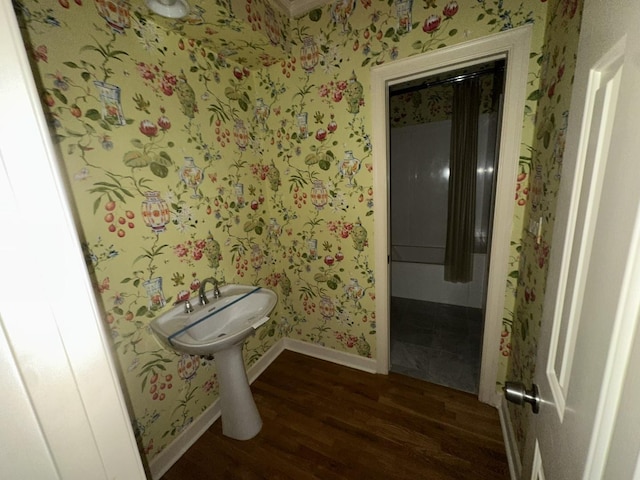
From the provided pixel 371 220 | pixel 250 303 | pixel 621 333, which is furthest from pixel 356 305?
pixel 621 333

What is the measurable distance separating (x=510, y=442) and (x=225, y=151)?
7.53 ft

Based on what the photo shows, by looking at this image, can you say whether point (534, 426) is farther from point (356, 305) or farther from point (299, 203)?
point (299, 203)

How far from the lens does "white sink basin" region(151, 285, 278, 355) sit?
1.17 m

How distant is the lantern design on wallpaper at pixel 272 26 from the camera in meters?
1.42

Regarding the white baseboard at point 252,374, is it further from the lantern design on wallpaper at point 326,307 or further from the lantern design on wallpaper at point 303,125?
the lantern design on wallpaper at point 303,125

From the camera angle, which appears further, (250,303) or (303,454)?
(250,303)

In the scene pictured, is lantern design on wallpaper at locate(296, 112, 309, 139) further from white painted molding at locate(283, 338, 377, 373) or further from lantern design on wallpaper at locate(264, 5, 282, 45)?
white painted molding at locate(283, 338, 377, 373)

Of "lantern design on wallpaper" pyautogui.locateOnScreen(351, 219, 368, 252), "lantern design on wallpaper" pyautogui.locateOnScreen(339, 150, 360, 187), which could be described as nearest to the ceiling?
"lantern design on wallpaper" pyautogui.locateOnScreen(339, 150, 360, 187)

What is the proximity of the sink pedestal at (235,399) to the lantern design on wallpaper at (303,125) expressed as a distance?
1.38 meters

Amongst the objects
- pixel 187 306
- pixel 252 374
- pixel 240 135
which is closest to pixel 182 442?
pixel 252 374

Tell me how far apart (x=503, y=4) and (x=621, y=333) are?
1.57 metres

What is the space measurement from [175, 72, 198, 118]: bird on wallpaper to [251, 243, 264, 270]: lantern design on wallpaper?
36.4 inches

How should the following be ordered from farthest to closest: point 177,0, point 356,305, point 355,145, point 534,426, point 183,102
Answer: point 356,305 → point 355,145 → point 183,102 → point 177,0 → point 534,426

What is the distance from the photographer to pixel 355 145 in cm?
159
